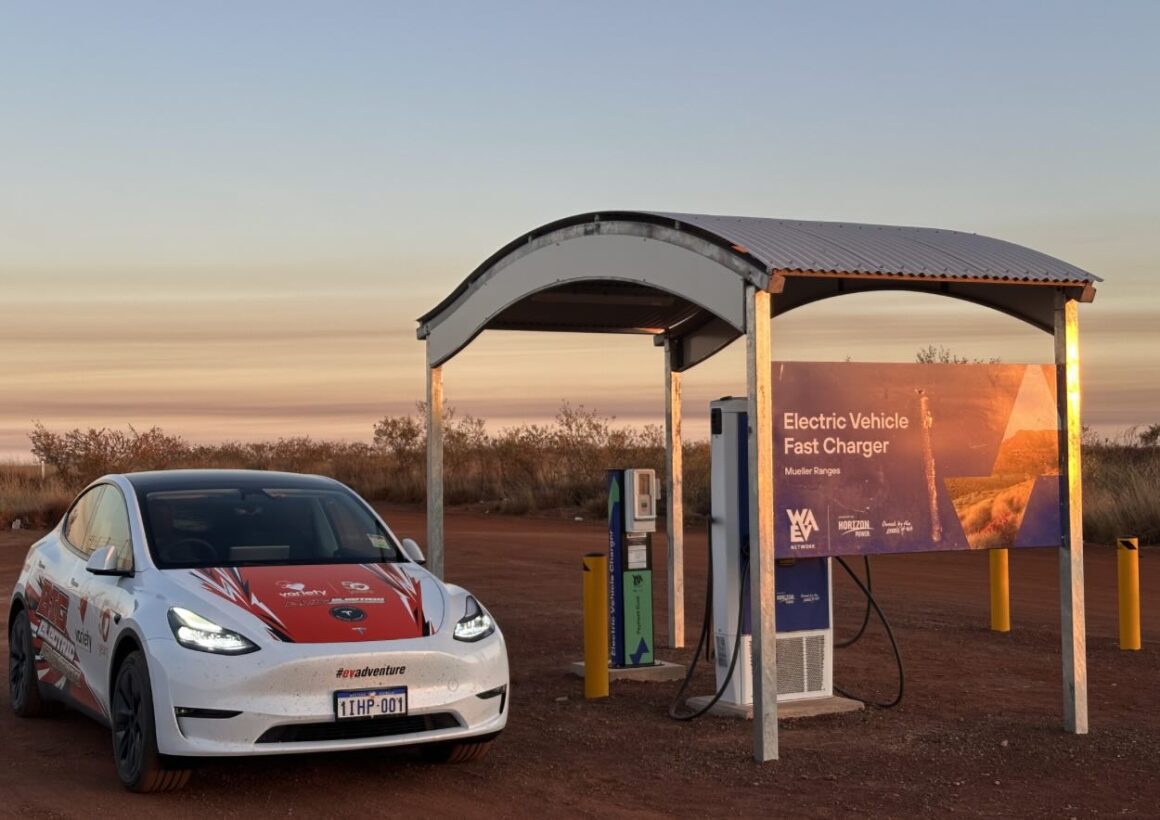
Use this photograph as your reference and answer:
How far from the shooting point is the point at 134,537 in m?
8.62

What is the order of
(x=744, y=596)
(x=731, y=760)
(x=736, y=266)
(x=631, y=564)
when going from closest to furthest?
(x=731, y=760)
(x=736, y=266)
(x=744, y=596)
(x=631, y=564)

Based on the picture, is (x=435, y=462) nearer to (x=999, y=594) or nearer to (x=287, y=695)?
(x=999, y=594)

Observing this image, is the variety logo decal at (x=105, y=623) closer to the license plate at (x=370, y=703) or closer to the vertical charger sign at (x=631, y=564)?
the license plate at (x=370, y=703)

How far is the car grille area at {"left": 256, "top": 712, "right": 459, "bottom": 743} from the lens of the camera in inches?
292

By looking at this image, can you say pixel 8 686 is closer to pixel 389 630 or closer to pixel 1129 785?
pixel 389 630

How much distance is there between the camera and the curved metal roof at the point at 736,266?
30.0ft

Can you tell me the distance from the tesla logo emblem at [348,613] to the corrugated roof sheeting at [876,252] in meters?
3.14

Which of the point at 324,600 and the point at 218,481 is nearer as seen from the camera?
the point at 324,600

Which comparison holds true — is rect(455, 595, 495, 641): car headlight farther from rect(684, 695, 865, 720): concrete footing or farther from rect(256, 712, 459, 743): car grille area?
rect(684, 695, 865, 720): concrete footing

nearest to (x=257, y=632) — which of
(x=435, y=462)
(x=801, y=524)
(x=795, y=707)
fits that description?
(x=801, y=524)

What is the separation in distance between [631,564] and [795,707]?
212 cm

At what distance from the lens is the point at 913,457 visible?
31.9 ft

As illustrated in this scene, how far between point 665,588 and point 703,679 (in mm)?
6978

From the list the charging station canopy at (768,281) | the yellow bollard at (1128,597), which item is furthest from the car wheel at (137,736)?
the yellow bollard at (1128,597)
